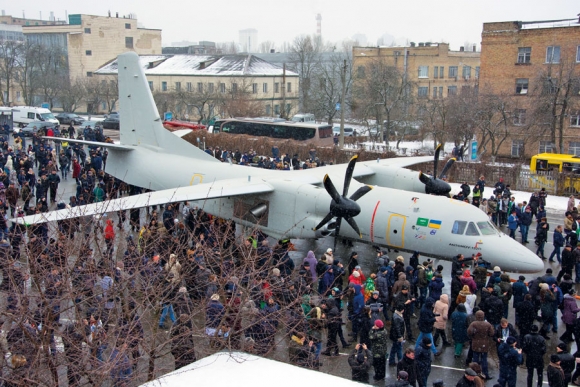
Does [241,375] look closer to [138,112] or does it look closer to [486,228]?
[486,228]

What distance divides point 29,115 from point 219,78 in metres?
20.8

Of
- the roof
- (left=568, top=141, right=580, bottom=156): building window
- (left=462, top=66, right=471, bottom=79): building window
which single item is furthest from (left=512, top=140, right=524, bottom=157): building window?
(left=462, top=66, right=471, bottom=79): building window

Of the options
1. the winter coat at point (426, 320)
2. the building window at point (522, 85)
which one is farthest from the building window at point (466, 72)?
the winter coat at point (426, 320)

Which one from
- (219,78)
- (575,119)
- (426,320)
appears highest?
(219,78)

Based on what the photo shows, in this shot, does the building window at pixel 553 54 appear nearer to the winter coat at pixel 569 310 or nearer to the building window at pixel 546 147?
the building window at pixel 546 147

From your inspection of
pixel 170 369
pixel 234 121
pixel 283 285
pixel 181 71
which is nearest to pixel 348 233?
pixel 283 285

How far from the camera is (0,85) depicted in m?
68.1

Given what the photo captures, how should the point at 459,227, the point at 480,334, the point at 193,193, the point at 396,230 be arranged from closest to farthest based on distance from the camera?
the point at 480,334, the point at 459,227, the point at 396,230, the point at 193,193

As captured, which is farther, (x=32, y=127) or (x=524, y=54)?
(x=32, y=127)

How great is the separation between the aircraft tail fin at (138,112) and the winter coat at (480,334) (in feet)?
47.4

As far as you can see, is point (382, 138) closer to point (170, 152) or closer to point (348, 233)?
point (170, 152)

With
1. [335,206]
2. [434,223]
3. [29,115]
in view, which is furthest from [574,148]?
[29,115]

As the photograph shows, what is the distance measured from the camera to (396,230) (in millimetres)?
17203

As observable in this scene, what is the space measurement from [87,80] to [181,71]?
46.1 ft
